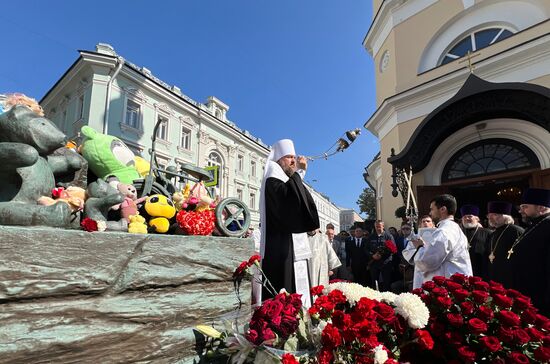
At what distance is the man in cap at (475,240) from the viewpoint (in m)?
4.60

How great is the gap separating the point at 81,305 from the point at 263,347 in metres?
0.87

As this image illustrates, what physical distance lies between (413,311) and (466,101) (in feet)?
23.9

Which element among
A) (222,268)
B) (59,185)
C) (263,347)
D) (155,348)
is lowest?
(155,348)

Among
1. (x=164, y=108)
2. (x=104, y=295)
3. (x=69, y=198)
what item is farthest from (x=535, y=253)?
(x=164, y=108)

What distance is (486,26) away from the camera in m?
8.70

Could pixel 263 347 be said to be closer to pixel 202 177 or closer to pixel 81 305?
pixel 81 305

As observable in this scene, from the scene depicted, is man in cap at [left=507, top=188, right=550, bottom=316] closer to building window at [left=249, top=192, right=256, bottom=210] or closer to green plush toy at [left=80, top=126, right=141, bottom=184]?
green plush toy at [left=80, top=126, right=141, bottom=184]

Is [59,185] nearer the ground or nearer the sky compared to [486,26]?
nearer the ground

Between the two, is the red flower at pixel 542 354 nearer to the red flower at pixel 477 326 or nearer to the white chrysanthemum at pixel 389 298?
the red flower at pixel 477 326

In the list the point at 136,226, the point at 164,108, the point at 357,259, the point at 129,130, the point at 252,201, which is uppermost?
the point at 164,108

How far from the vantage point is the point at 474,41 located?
886 cm

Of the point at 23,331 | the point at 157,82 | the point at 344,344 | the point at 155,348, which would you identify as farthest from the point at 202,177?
the point at 157,82

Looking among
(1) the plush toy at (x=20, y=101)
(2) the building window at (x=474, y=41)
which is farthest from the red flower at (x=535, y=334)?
(2) the building window at (x=474, y=41)

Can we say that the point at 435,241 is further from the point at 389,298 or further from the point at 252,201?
the point at 252,201
